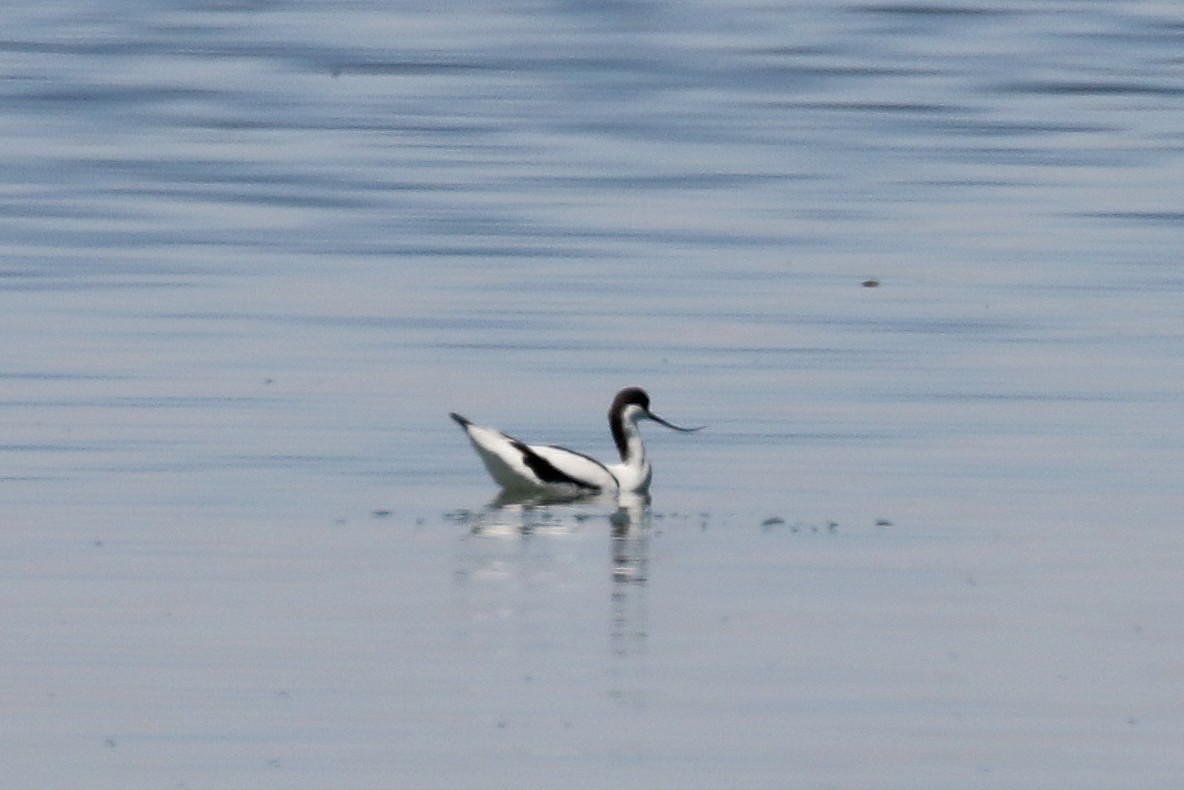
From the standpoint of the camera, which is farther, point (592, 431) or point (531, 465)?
point (592, 431)

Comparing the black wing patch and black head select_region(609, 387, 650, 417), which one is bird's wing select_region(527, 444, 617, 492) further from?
black head select_region(609, 387, 650, 417)

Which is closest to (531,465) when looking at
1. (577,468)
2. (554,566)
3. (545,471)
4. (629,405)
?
(545,471)

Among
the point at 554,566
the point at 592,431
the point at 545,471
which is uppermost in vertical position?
the point at 592,431

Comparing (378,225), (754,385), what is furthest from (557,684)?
(378,225)

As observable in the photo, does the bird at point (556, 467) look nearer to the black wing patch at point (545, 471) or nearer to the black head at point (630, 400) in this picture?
the black wing patch at point (545, 471)

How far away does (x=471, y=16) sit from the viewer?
47.7m

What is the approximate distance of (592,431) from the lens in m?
17.7

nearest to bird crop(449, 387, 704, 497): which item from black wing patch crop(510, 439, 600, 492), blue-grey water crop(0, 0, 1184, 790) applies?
black wing patch crop(510, 439, 600, 492)

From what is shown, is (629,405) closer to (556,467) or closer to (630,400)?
(630,400)

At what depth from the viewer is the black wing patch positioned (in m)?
15.7

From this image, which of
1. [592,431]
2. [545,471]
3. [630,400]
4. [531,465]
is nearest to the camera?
[531,465]

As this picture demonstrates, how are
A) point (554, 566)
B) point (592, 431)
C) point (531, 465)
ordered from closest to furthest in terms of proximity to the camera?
point (554, 566) → point (531, 465) → point (592, 431)

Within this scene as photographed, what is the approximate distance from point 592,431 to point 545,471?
1.91m

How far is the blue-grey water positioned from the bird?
0.54ft
